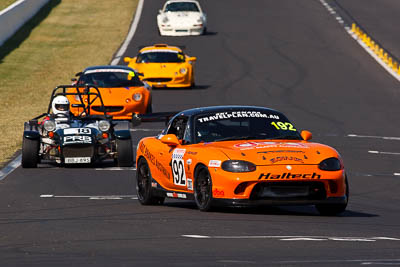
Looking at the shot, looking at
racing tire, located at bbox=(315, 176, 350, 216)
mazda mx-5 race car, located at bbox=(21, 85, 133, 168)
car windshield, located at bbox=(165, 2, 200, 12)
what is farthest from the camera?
car windshield, located at bbox=(165, 2, 200, 12)

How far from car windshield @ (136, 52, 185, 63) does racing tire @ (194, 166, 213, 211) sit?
74.0 ft

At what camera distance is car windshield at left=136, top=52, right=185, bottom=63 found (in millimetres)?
35500

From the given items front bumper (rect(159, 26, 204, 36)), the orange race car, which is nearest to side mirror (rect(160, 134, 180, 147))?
the orange race car

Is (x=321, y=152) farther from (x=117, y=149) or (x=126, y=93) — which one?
(x=126, y=93)

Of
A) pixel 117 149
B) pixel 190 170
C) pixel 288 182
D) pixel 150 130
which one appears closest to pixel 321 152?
pixel 288 182

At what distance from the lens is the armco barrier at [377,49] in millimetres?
41688

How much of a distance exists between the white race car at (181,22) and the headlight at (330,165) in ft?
120

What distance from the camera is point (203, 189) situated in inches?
510

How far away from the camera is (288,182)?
40.7 ft

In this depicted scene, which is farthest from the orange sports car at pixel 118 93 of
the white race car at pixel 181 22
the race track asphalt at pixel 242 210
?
the white race car at pixel 181 22

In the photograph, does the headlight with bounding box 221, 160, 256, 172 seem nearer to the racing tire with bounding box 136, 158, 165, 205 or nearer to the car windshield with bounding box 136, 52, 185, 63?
the racing tire with bounding box 136, 158, 165, 205

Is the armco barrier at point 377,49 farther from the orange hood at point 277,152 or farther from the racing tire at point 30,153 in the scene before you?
the orange hood at point 277,152

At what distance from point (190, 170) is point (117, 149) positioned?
264 inches

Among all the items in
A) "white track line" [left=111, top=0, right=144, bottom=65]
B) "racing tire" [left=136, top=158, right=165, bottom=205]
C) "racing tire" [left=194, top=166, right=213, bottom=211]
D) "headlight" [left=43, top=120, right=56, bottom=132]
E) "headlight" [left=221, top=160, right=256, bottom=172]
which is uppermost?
"headlight" [left=221, top=160, right=256, bottom=172]
